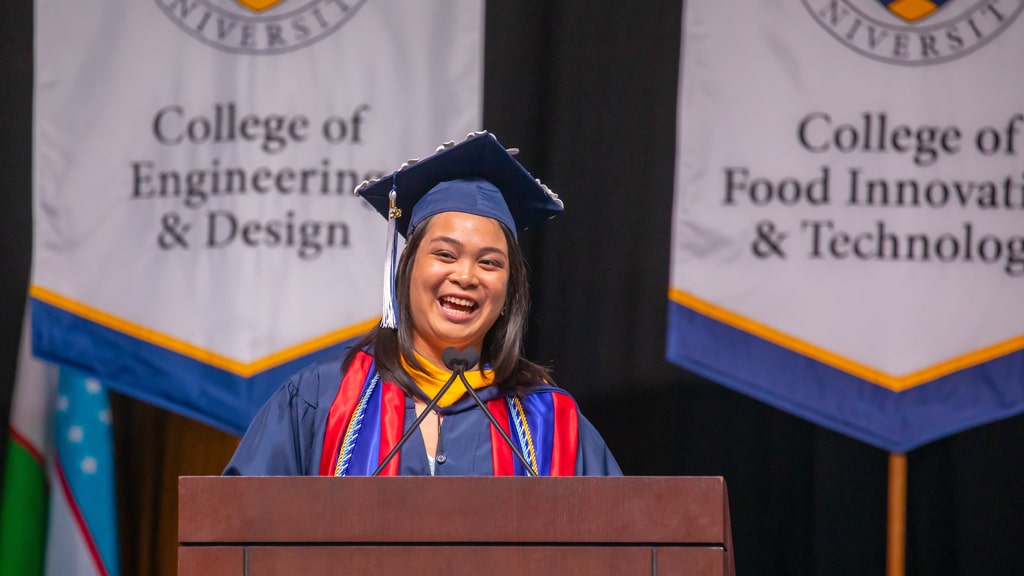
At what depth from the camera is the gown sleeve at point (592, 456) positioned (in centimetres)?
291

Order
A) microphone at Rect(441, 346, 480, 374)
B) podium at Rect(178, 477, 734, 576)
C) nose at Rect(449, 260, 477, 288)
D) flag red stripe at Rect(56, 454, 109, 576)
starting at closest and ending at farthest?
1. podium at Rect(178, 477, 734, 576)
2. microphone at Rect(441, 346, 480, 374)
3. nose at Rect(449, 260, 477, 288)
4. flag red stripe at Rect(56, 454, 109, 576)

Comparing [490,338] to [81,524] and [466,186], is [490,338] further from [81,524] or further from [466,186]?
[81,524]

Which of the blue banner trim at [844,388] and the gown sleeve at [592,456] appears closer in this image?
the gown sleeve at [592,456]

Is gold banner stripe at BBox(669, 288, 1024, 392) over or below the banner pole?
over

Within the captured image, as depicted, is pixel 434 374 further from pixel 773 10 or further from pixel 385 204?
pixel 773 10

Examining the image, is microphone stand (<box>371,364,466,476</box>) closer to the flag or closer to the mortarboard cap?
the mortarboard cap

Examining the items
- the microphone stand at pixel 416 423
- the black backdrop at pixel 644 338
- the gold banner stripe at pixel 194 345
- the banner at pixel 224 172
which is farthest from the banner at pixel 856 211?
the microphone stand at pixel 416 423

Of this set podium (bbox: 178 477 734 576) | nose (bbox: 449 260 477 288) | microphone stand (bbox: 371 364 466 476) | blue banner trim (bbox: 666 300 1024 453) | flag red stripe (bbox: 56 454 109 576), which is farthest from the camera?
flag red stripe (bbox: 56 454 109 576)

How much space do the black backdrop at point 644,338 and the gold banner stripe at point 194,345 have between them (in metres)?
0.45

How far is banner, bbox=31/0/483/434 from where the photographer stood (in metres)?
4.05

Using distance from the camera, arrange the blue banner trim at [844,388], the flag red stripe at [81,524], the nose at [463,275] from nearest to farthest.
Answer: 1. the nose at [463,275]
2. the blue banner trim at [844,388]
3. the flag red stripe at [81,524]

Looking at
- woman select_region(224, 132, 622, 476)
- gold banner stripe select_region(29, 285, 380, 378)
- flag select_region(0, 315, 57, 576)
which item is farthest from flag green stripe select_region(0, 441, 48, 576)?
woman select_region(224, 132, 622, 476)

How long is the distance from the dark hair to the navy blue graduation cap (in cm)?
3

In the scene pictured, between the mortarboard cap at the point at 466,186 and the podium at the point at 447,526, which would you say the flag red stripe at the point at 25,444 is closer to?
the mortarboard cap at the point at 466,186
